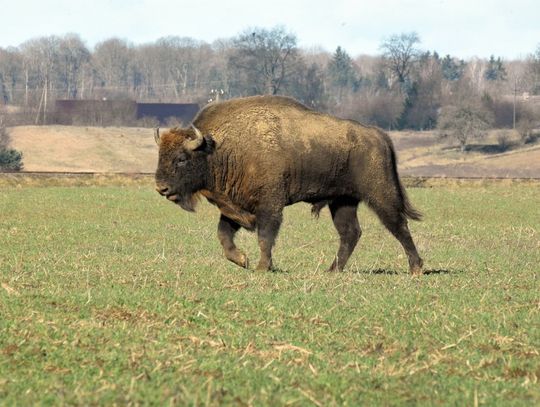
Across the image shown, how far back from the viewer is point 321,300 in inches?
444

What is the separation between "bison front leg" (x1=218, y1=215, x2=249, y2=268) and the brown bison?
0.05ft

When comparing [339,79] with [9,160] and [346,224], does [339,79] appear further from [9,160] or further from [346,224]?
[346,224]

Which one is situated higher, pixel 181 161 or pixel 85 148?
pixel 181 161

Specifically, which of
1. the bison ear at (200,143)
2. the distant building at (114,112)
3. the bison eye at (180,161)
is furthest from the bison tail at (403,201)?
the distant building at (114,112)

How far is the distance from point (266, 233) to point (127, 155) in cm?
8209

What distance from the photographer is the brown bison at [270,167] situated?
1552 centimetres

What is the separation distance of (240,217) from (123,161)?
261 ft

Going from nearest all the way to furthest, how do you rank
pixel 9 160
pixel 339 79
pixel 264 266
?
pixel 264 266 → pixel 9 160 → pixel 339 79

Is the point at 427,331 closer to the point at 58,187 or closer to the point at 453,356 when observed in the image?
the point at 453,356

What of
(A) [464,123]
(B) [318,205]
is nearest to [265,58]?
(A) [464,123]

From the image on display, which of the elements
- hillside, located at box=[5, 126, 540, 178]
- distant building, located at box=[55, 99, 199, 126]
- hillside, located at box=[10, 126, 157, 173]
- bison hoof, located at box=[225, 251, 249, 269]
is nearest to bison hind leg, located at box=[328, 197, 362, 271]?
bison hoof, located at box=[225, 251, 249, 269]

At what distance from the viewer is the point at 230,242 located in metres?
15.7

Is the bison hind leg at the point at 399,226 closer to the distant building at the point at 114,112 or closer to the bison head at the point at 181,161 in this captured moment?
the bison head at the point at 181,161

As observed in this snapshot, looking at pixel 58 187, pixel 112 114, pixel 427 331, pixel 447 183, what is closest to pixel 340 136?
pixel 427 331
